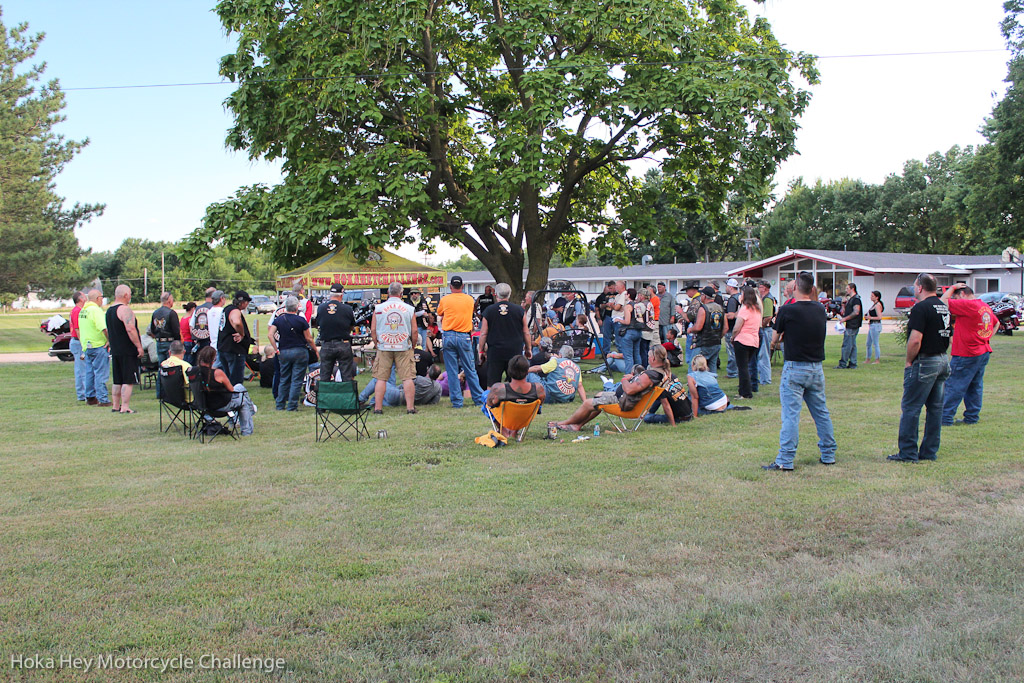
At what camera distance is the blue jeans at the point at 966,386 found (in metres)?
8.66

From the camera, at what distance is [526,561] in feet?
15.2

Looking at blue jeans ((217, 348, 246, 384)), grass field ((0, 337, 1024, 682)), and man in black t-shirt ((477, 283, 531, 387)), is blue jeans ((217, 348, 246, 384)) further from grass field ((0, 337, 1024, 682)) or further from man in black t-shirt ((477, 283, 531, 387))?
man in black t-shirt ((477, 283, 531, 387))

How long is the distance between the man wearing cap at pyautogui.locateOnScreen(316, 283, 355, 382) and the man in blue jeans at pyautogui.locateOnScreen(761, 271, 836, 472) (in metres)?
5.93

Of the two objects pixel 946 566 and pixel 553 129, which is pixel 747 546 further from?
pixel 553 129

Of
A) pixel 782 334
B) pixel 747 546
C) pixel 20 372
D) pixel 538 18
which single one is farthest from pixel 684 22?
→ pixel 20 372

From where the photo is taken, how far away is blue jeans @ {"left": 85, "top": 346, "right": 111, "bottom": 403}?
11.7m

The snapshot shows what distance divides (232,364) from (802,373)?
8281 mm

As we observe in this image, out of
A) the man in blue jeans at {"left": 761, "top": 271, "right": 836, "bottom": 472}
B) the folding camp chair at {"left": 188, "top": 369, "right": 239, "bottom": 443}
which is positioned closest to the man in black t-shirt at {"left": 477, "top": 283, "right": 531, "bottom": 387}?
the folding camp chair at {"left": 188, "top": 369, "right": 239, "bottom": 443}

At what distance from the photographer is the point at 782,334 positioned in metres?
7.21

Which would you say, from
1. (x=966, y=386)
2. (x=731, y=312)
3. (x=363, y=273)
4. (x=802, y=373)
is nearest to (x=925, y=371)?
(x=802, y=373)

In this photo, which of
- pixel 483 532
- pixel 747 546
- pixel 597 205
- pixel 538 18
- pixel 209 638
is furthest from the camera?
pixel 597 205

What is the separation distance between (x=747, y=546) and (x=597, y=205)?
15.9m

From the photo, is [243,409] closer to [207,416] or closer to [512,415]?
[207,416]

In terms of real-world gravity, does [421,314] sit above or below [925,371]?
above
